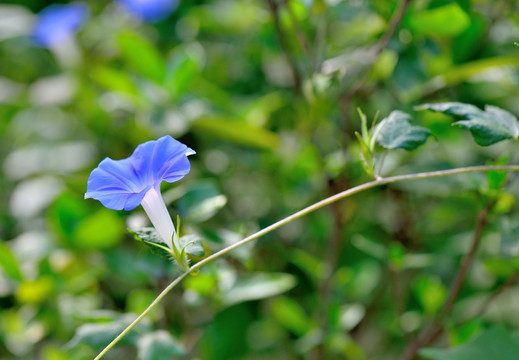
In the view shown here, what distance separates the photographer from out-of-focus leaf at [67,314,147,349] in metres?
0.81

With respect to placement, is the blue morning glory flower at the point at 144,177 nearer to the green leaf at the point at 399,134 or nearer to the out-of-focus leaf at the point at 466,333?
the green leaf at the point at 399,134

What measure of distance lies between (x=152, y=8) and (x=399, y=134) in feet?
3.12

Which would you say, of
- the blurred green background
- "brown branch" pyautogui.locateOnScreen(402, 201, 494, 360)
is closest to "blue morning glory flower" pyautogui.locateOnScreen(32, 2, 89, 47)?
the blurred green background

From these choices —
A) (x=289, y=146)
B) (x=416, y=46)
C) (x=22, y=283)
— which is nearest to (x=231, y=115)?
(x=289, y=146)

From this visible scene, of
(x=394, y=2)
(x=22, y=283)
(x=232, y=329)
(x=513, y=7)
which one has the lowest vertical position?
(x=232, y=329)

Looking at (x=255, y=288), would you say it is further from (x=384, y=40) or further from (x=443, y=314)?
(x=384, y=40)

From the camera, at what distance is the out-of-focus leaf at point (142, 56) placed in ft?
3.95

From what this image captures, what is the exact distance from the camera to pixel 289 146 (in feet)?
4.13

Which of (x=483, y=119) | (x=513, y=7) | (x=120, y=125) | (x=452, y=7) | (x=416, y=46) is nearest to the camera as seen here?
(x=483, y=119)

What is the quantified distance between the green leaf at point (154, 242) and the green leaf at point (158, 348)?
219mm

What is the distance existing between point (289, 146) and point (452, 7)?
46cm

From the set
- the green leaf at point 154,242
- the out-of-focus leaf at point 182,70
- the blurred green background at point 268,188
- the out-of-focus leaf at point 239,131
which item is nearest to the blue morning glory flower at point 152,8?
the blurred green background at point 268,188

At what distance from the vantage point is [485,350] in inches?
31.5

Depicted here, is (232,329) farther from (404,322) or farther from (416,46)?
(416,46)
